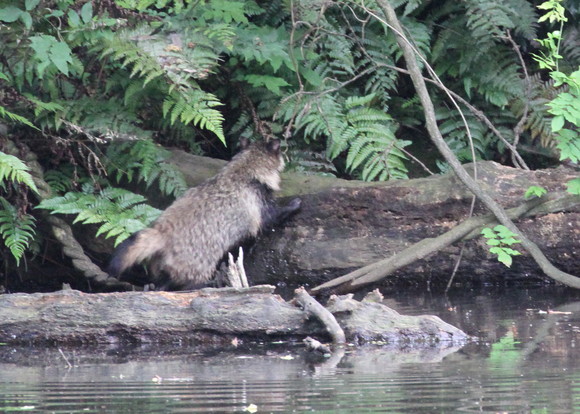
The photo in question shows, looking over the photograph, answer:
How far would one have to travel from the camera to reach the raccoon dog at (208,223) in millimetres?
7766

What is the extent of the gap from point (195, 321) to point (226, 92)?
13.2ft

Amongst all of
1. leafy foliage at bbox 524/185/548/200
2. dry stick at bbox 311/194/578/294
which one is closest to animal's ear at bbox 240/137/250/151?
dry stick at bbox 311/194/578/294

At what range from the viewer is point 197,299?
6.33 metres

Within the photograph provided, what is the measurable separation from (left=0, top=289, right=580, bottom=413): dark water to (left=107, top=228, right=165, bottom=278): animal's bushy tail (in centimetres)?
155

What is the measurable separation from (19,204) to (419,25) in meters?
4.43

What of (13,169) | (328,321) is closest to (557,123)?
(328,321)

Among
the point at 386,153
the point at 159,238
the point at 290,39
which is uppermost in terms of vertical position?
the point at 290,39

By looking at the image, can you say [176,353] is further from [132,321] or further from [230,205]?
[230,205]

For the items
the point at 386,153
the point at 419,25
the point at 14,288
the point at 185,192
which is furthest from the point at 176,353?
the point at 419,25

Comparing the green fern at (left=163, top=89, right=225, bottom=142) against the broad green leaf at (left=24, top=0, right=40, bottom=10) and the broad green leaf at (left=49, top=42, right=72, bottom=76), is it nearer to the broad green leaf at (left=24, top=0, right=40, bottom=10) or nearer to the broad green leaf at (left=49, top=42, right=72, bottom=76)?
the broad green leaf at (left=49, top=42, right=72, bottom=76)

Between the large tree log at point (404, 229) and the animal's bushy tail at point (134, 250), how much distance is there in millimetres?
1253

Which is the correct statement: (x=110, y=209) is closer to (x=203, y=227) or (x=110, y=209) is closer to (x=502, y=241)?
(x=203, y=227)

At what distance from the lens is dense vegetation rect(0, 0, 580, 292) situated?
26.7ft

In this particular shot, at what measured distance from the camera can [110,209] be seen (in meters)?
8.12
